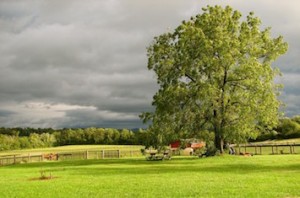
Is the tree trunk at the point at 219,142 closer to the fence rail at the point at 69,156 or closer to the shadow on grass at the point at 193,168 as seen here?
the shadow on grass at the point at 193,168

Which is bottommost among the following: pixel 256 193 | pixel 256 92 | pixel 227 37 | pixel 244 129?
pixel 256 193

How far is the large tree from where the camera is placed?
4309 centimetres

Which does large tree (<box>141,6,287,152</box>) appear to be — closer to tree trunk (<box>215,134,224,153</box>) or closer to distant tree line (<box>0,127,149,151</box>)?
tree trunk (<box>215,134,224,153</box>)

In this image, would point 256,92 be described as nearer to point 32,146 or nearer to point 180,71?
point 180,71

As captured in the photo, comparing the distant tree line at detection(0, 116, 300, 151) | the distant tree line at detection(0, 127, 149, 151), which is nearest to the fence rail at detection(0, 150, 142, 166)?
the distant tree line at detection(0, 116, 300, 151)

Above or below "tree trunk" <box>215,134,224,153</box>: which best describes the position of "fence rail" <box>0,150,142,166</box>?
below

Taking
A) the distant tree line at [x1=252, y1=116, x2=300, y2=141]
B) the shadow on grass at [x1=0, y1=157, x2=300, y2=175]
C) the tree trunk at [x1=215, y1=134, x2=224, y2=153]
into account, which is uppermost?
the distant tree line at [x1=252, y1=116, x2=300, y2=141]

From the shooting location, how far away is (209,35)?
4450 centimetres

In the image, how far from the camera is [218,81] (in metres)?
44.5

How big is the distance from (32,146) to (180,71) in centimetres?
10651

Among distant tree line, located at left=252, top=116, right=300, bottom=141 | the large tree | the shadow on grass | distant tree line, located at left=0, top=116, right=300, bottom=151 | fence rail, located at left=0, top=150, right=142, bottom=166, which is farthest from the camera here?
distant tree line, located at left=0, top=116, right=300, bottom=151

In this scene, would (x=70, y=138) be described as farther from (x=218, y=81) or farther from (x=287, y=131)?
(x=218, y=81)

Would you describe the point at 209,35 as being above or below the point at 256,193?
above

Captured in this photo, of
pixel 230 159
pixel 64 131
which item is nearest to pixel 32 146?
pixel 64 131
